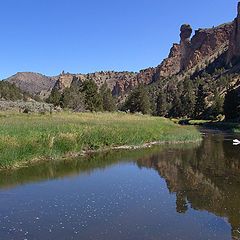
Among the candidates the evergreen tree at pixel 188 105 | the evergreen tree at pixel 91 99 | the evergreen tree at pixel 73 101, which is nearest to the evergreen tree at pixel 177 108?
the evergreen tree at pixel 188 105

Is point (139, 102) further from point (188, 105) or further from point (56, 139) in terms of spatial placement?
point (56, 139)

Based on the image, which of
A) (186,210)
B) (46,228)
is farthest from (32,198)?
(186,210)

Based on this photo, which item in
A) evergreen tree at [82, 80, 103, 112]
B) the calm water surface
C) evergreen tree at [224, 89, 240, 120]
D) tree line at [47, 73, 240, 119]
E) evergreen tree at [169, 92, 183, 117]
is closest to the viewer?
the calm water surface

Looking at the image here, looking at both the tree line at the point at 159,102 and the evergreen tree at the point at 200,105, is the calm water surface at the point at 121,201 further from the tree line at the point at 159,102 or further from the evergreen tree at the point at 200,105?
the evergreen tree at the point at 200,105

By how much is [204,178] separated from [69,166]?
29.9 feet

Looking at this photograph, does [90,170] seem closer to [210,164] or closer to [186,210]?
[210,164]

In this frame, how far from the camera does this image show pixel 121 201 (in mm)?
18188

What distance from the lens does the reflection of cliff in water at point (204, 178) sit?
681 inches

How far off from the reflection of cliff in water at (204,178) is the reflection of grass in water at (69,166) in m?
1.85

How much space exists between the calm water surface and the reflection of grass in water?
0.19 ft

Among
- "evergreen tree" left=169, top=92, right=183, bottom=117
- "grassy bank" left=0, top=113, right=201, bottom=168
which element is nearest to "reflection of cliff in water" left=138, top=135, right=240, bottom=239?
"grassy bank" left=0, top=113, right=201, bottom=168

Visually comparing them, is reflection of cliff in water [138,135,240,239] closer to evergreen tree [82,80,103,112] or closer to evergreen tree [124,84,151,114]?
evergreen tree [82,80,103,112]

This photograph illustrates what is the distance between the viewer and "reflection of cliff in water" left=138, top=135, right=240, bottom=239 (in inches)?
681

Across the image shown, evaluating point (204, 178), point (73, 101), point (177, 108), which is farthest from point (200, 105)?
point (204, 178)
